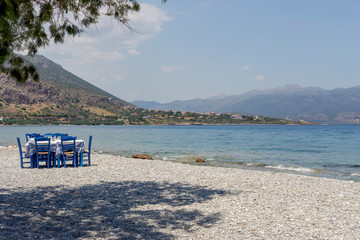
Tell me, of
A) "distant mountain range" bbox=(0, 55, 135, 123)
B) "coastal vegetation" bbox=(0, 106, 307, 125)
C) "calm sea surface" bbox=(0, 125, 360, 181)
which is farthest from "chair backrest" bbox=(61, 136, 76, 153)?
"coastal vegetation" bbox=(0, 106, 307, 125)

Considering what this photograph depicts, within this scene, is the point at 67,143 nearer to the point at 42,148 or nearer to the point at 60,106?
the point at 42,148

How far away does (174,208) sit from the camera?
7.16m

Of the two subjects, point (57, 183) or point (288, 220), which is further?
point (57, 183)

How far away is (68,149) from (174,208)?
27.0 ft

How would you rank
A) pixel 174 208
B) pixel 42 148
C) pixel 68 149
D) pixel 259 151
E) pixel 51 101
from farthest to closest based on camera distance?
pixel 51 101 → pixel 259 151 → pixel 68 149 → pixel 42 148 → pixel 174 208

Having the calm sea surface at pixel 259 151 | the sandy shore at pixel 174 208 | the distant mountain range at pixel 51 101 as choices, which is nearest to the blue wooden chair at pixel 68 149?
the sandy shore at pixel 174 208

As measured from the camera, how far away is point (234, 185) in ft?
32.3

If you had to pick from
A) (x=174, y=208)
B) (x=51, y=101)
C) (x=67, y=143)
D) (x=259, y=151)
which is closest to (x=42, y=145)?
(x=67, y=143)

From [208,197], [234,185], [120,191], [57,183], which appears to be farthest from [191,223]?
[57,183]

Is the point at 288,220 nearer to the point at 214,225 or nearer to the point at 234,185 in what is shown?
the point at 214,225

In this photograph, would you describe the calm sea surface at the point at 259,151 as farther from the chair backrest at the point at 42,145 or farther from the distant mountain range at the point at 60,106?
the distant mountain range at the point at 60,106

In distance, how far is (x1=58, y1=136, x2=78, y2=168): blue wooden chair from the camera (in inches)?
539

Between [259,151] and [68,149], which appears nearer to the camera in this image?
[68,149]

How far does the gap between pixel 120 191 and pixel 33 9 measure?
16.9 ft
